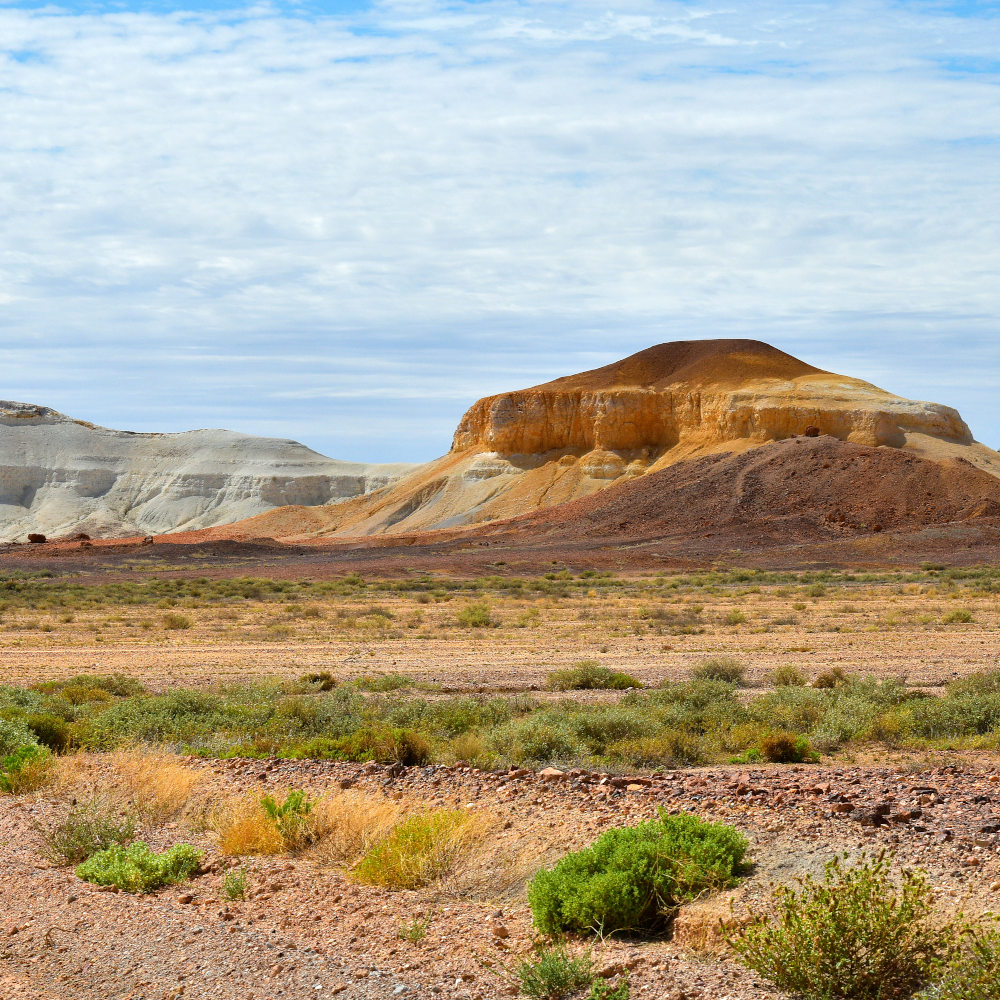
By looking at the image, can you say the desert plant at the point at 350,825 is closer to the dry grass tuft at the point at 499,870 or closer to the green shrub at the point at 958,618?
the dry grass tuft at the point at 499,870

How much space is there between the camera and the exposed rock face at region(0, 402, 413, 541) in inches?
4572

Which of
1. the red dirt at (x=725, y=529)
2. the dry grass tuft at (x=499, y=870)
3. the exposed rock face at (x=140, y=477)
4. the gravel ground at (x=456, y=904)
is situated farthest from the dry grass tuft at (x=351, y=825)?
the exposed rock face at (x=140, y=477)

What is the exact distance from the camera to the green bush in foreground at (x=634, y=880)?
5668mm

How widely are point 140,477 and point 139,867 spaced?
123m

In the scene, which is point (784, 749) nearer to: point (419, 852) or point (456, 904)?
point (419, 852)

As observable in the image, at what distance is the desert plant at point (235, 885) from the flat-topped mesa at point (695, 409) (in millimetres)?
72308

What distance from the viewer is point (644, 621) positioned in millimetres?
26469

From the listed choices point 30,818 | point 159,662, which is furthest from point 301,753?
point 159,662

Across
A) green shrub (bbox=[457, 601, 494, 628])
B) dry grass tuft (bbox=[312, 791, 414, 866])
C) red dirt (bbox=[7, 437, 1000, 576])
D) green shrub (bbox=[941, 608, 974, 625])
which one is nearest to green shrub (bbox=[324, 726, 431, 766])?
dry grass tuft (bbox=[312, 791, 414, 866])

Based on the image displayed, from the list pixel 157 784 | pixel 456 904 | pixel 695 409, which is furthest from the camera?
pixel 695 409

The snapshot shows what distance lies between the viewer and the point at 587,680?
15742 mm

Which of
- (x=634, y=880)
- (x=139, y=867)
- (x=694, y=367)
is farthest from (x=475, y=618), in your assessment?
(x=694, y=367)

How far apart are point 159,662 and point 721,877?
14.9 meters

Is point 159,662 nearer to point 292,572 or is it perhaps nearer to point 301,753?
point 301,753
